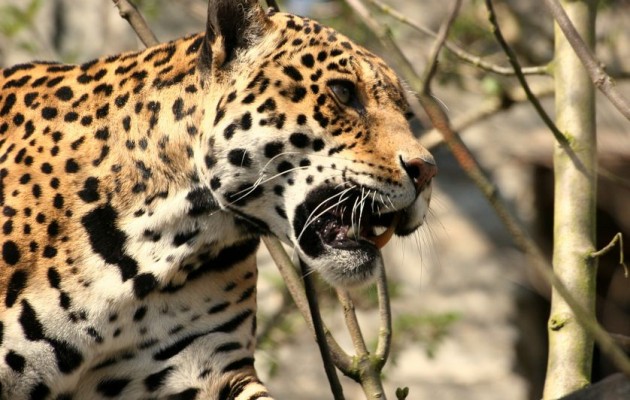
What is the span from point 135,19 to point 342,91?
3.67 feet

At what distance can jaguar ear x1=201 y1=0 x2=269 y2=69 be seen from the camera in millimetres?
4820

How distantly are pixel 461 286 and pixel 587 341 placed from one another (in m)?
8.92

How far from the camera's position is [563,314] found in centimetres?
440

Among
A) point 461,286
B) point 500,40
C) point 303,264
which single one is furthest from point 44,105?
point 461,286

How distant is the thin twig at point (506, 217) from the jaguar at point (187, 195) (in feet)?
5.00

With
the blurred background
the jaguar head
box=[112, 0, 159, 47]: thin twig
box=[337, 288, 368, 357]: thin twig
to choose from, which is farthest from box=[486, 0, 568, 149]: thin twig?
the blurred background

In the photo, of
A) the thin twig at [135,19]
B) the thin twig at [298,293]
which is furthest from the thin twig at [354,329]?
the thin twig at [135,19]

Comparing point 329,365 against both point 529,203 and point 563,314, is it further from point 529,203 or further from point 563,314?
point 529,203

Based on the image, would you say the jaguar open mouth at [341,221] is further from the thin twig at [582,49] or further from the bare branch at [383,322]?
the thin twig at [582,49]

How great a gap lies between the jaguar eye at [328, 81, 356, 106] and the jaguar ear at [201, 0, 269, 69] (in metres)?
0.43

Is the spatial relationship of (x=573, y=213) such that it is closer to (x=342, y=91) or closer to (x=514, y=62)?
(x=514, y=62)

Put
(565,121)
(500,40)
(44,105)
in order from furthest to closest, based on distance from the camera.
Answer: (44,105), (565,121), (500,40)

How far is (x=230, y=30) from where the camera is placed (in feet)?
15.9

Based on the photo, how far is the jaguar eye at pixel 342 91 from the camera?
4.69 m
